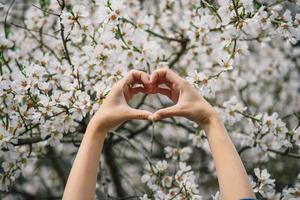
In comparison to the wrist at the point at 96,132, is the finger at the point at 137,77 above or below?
above

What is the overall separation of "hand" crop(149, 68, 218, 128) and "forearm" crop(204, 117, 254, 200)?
46mm

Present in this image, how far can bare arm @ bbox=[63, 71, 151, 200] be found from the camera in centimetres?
150

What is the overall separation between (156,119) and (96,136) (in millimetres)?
249

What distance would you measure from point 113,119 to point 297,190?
123 centimetres

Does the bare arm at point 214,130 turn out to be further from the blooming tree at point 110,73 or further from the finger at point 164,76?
the blooming tree at point 110,73

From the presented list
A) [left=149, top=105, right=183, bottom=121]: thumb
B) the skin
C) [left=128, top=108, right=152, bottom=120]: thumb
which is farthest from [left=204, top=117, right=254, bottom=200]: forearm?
[left=128, top=108, right=152, bottom=120]: thumb

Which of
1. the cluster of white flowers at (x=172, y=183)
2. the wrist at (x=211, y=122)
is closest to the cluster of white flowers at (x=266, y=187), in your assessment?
the cluster of white flowers at (x=172, y=183)

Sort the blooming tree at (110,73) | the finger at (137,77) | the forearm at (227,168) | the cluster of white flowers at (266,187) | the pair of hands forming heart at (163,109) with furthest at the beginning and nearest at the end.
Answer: the cluster of white flowers at (266,187) < the blooming tree at (110,73) < the finger at (137,77) < the pair of hands forming heart at (163,109) < the forearm at (227,168)

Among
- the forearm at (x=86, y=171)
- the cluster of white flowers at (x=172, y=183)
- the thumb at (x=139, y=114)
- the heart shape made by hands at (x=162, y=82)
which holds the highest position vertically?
the heart shape made by hands at (x=162, y=82)

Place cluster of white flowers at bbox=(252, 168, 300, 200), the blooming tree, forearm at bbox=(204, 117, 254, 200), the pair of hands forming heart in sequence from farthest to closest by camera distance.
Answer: cluster of white flowers at bbox=(252, 168, 300, 200) < the blooming tree < the pair of hands forming heart < forearm at bbox=(204, 117, 254, 200)

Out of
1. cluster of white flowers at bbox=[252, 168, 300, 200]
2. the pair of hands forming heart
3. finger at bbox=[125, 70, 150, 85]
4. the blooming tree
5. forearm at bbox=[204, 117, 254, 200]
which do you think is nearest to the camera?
forearm at bbox=[204, 117, 254, 200]

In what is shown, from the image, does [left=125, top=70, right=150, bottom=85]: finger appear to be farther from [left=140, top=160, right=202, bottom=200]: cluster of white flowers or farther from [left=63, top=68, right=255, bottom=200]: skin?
[left=140, top=160, right=202, bottom=200]: cluster of white flowers

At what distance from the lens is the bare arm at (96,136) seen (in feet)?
4.91

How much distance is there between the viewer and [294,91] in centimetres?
477
